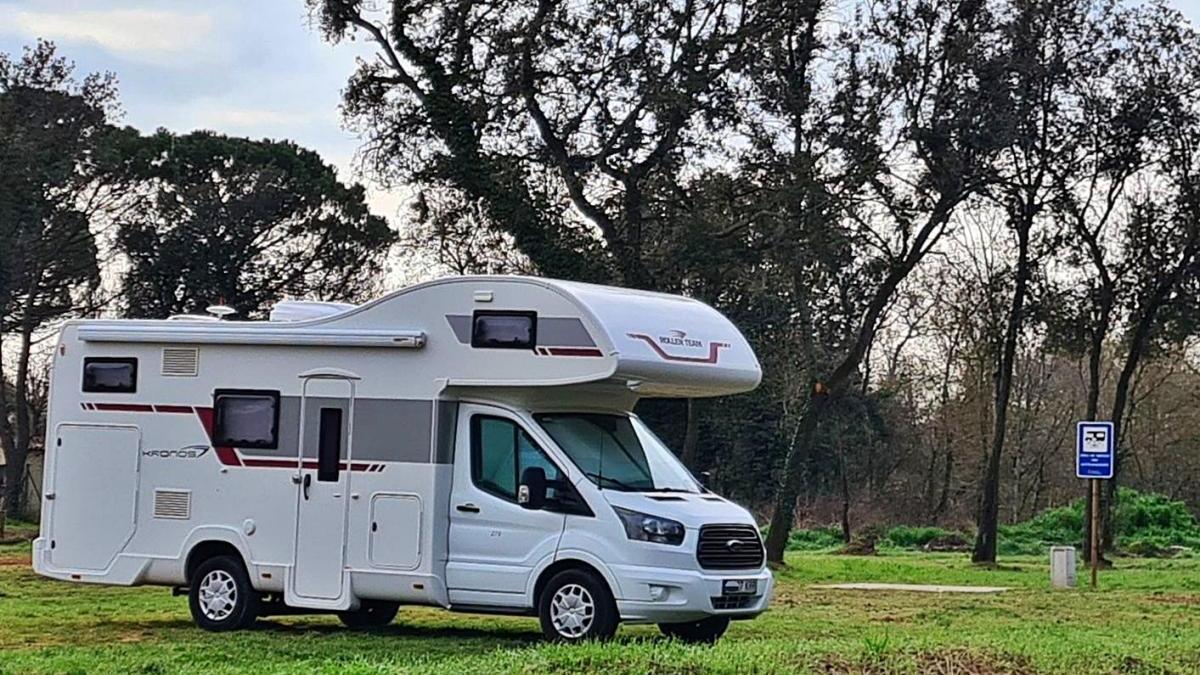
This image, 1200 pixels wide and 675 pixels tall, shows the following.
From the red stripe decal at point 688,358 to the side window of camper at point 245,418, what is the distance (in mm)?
3054

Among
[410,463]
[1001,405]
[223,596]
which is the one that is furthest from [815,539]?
[410,463]

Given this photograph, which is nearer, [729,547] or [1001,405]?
[729,547]

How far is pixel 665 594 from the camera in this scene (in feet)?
38.8

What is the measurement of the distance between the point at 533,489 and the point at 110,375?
3878 mm

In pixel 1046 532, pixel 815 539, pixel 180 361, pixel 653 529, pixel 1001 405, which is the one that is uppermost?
pixel 1001 405

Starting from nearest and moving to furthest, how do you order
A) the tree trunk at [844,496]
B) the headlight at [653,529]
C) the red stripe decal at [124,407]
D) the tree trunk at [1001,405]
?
the headlight at [653,529]
the red stripe decal at [124,407]
the tree trunk at [1001,405]
the tree trunk at [844,496]

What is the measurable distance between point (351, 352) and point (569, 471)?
6.75 feet

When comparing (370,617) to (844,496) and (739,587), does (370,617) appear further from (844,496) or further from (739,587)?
(844,496)

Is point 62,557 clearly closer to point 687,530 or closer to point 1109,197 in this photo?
point 687,530

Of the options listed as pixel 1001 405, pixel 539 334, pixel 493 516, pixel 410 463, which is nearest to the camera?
pixel 539 334

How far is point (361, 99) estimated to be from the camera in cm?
2633

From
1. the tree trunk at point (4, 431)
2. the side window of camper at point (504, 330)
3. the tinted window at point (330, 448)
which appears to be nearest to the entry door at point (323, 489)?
the tinted window at point (330, 448)

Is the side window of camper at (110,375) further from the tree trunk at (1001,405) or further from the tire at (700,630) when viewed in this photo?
the tree trunk at (1001,405)

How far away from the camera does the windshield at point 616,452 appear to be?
12.5 metres
